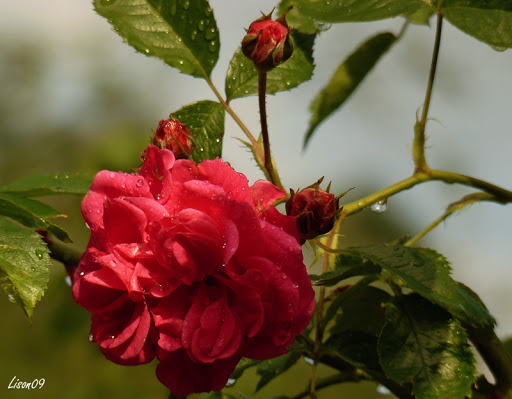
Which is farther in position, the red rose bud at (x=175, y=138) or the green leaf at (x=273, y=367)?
the green leaf at (x=273, y=367)

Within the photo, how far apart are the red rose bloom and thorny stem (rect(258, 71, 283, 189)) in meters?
0.14

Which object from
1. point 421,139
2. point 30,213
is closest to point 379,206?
point 421,139

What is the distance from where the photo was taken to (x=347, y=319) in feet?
2.90

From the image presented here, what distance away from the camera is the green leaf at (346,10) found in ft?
2.41

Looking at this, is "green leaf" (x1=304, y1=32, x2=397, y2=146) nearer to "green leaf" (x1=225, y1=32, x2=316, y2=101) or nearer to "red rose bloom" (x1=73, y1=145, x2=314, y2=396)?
"green leaf" (x1=225, y1=32, x2=316, y2=101)

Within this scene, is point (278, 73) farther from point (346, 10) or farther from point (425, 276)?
point (425, 276)

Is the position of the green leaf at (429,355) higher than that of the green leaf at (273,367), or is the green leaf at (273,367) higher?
the green leaf at (429,355)

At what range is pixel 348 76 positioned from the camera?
109 cm

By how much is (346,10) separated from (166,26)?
0.89 ft

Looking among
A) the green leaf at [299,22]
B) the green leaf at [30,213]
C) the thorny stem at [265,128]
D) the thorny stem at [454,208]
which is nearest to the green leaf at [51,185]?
the green leaf at [30,213]

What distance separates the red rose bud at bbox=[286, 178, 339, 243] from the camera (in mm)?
656

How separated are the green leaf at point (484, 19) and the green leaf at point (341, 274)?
305 mm

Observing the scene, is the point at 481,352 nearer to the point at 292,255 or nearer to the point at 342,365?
the point at 342,365

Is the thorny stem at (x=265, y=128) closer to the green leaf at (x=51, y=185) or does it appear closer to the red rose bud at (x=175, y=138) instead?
the red rose bud at (x=175, y=138)
